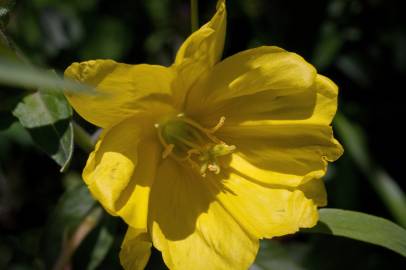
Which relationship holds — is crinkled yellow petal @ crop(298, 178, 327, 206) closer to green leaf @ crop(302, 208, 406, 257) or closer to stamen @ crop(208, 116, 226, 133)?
green leaf @ crop(302, 208, 406, 257)

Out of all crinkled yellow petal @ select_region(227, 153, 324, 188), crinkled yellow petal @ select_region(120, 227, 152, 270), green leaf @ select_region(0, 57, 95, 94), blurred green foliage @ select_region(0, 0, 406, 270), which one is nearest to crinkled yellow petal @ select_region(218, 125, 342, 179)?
crinkled yellow petal @ select_region(227, 153, 324, 188)

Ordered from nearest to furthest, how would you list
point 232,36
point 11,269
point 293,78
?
point 293,78 < point 11,269 < point 232,36

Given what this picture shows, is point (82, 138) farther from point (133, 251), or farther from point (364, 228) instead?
point (364, 228)

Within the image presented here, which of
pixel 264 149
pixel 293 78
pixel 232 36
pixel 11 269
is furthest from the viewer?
pixel 232 36

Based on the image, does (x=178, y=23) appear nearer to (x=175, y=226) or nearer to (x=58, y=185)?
(x=58, y=185)

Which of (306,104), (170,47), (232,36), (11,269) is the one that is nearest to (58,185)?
(11,269)

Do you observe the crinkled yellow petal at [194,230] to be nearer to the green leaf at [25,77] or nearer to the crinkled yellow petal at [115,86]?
the crinkled yellow petal at [115,86]

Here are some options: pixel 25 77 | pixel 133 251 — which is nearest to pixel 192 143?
pixel 133 251
